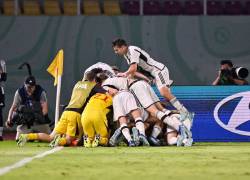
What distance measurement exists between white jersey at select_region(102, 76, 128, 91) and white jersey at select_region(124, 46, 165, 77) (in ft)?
1.15

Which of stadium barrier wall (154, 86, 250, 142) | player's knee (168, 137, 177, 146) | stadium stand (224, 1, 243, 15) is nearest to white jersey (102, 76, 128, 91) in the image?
player's knee (168, 137, 177, 146)

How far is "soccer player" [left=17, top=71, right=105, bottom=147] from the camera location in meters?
12.8

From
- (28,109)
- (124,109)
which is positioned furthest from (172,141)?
(28,109)

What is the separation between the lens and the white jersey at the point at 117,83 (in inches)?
529

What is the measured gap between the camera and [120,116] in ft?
42.2

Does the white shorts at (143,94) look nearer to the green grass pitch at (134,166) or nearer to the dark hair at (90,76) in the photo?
the dark hair at (90,76)

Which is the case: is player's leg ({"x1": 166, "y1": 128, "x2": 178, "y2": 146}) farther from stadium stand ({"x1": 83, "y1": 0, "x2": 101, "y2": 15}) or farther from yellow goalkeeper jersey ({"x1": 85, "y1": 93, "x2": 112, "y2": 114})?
stadium stand ({"x1": 83, "y1": 0, "x2": 101, "y2": 15})

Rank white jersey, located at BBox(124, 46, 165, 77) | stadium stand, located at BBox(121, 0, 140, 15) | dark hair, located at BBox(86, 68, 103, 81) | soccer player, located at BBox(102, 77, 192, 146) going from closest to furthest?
soccer player, located at BBox(102, 77, 192, 146) → dark hair, located at BBox(86, 68, 103, 81) → white jersey, located at BBox(124, 46, 165, 77) → stadium stand, located at BBox(121, 0, 140, 15)

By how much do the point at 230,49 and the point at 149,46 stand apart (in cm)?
245

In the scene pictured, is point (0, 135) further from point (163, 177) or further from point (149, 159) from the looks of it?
point (163, 177)

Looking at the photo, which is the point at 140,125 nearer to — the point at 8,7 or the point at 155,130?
the point at 155,130

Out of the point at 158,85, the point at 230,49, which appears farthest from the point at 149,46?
the point at 158,85

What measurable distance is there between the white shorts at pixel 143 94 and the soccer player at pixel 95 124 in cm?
69

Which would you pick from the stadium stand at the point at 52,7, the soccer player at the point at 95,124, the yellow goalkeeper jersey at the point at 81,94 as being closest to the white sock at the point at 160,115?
the soccer player at the point at 95,124
